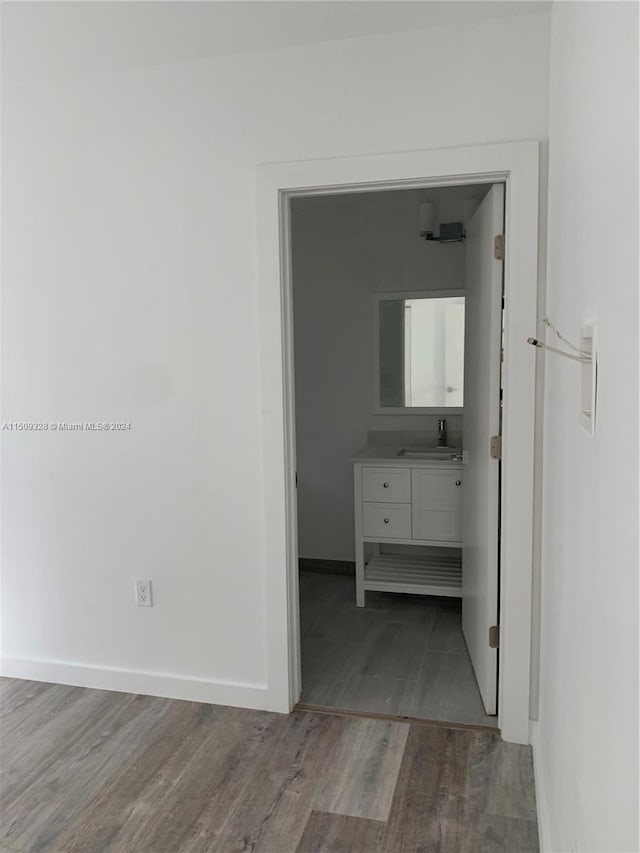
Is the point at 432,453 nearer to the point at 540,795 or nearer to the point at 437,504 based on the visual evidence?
the point at 437,504

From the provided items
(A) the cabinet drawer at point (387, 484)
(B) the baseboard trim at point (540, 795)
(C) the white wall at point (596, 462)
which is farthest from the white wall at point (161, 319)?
(A) the cabinet drawer at point (387, 484)

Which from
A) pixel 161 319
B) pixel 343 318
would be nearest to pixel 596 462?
pixel 161 319

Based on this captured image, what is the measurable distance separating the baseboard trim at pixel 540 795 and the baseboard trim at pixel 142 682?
992 millimetres

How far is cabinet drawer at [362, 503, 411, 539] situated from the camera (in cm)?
367

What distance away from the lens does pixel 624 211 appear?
91 centimetres

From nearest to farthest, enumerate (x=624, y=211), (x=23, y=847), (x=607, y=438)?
1. (x=624, y=211)
2. (x=607, y=438)
3. (x=23, y=847)

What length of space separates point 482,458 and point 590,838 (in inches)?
64.2

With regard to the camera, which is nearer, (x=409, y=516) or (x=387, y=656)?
(x=387, y=656)

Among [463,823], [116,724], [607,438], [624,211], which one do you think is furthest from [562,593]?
[116,724]

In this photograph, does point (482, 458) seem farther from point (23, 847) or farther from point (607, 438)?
point (23, 847)

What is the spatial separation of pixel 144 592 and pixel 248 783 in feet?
2.96

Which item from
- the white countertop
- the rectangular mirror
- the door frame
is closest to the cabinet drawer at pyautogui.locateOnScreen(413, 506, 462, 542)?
the white countertop

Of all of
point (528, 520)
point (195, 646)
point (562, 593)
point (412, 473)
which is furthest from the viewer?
point (412, 473)

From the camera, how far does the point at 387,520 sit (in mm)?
3703
